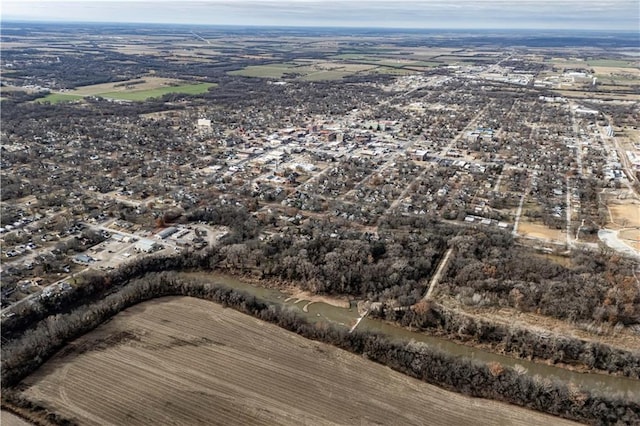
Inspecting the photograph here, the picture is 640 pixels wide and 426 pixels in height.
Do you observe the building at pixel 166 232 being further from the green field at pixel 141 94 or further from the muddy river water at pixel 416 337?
the green field at pixel 141 94

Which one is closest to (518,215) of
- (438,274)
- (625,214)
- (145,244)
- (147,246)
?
(625,214)

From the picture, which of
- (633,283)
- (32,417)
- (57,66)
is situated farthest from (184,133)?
(57,66)

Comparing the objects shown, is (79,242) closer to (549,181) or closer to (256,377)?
(256,377)

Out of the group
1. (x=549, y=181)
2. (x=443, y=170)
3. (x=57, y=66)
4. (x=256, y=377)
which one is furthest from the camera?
(x=57, y=66)

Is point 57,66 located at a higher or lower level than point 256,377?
higher

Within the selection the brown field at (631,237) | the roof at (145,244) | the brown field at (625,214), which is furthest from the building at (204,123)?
the brown field at (631,237)

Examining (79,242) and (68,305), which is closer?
(68,305)

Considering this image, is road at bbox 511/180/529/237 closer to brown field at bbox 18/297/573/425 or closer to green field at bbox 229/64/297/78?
brown field at bbox 18/297/573/425
